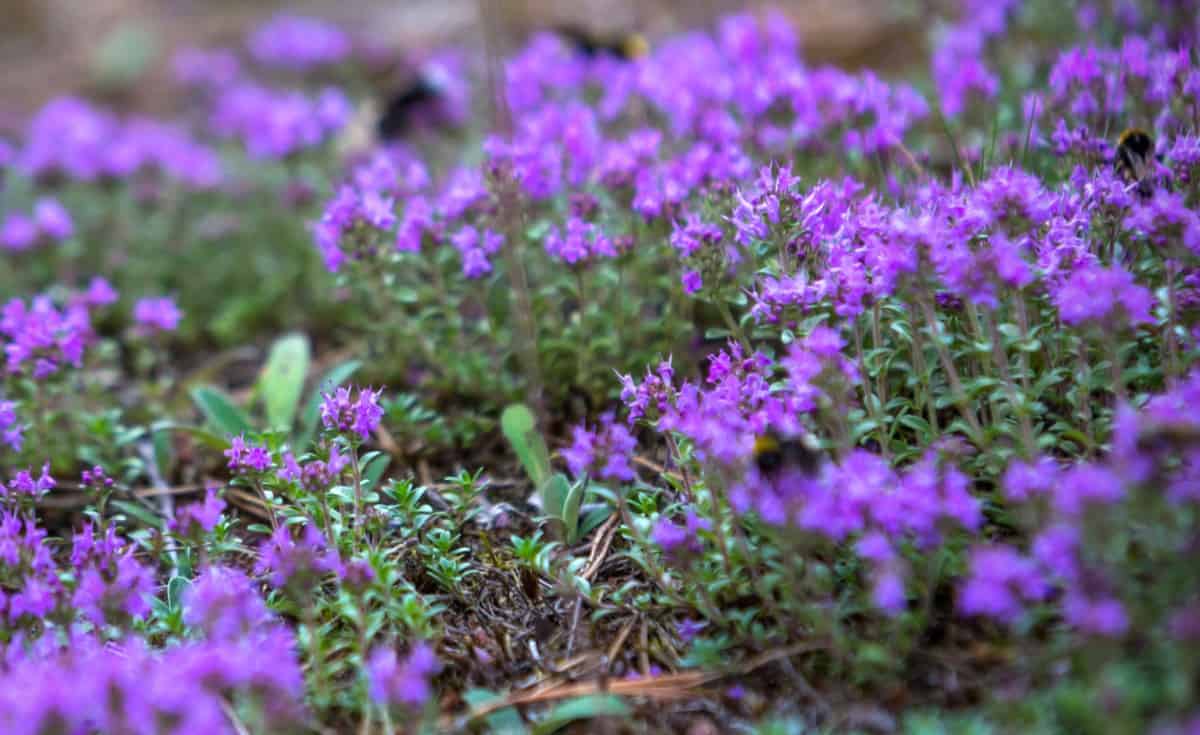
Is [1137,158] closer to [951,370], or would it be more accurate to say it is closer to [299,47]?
[951,370]

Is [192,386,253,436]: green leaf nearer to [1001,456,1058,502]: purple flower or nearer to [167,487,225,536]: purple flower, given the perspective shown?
[167,487,225,536]: purple flower

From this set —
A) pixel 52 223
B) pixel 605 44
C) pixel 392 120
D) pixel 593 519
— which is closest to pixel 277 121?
pixel 392 120

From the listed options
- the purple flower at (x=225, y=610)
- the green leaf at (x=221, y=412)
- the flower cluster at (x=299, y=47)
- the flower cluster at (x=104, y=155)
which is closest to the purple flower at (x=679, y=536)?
the purple flower at (x=225, y=610)

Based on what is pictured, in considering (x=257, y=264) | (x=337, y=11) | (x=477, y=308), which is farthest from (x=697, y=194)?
(x=337, y=11)

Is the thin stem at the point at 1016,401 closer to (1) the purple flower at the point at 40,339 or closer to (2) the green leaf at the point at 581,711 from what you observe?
(2) the green leaf at the point at 581,711

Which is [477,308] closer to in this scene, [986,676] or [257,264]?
[257,264]

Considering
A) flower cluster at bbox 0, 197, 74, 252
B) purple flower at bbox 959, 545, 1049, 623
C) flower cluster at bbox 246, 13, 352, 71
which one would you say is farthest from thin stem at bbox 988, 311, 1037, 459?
flower cluster at bbox 246, 13, 352, 71
